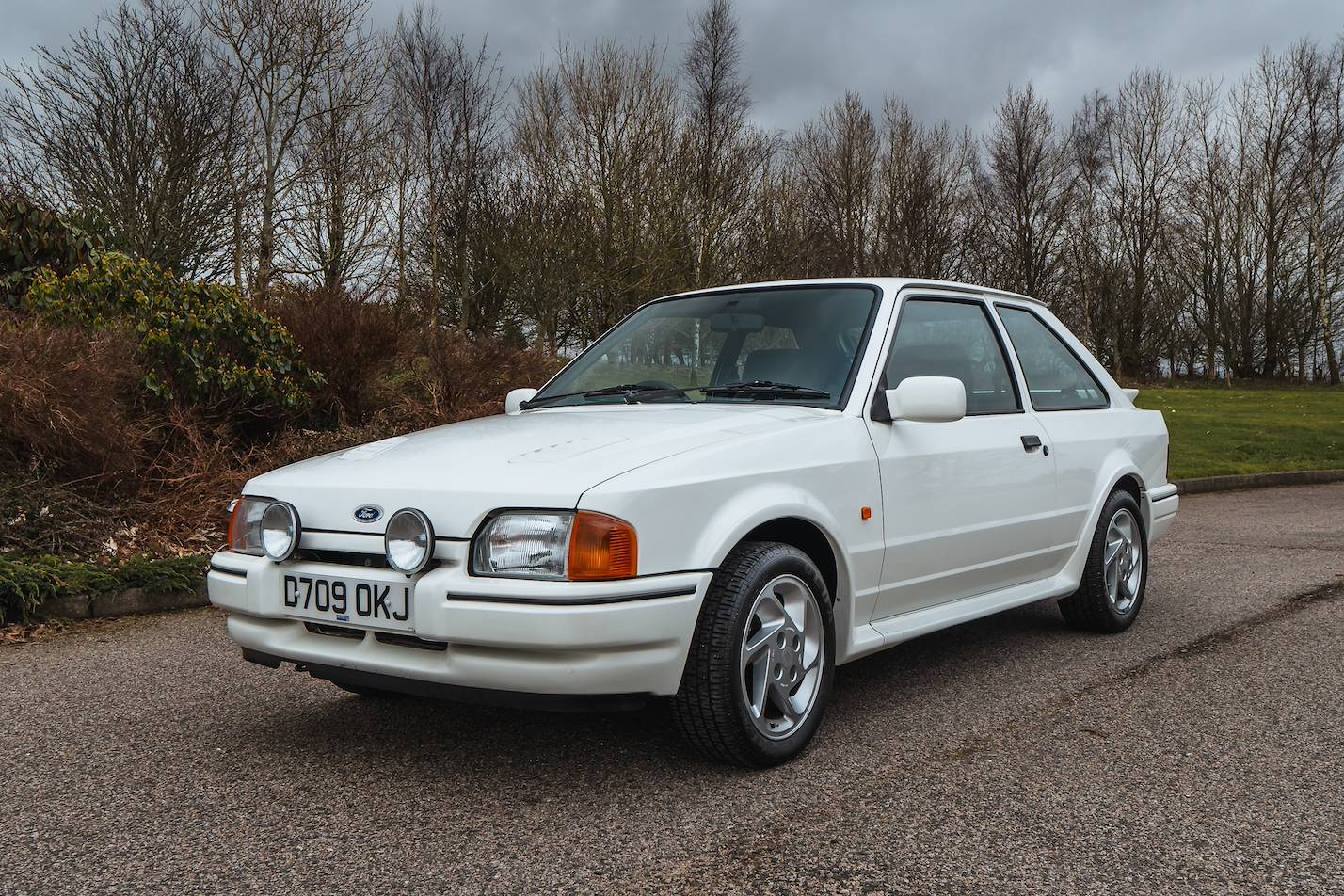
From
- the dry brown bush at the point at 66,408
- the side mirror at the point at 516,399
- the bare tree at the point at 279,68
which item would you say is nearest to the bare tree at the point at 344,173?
the bare tree at the point at 279,68

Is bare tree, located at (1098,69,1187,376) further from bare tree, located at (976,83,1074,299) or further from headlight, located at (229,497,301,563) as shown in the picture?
headlight, located at (229,497,301,563)

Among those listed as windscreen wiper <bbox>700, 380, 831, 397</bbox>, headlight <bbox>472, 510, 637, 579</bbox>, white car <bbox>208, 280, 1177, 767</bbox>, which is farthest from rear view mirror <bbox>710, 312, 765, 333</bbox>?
headlight <bbox>472, 510, 637, 579</bbox>

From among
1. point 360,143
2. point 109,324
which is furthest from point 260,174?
point 109,324

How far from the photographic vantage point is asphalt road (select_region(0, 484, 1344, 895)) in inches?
103

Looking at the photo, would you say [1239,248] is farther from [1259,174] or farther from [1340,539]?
[1340,539]

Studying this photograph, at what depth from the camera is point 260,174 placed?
64.9 feet

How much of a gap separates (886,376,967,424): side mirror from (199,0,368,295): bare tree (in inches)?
693

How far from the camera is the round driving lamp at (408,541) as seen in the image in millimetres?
3018

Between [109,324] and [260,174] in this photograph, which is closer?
[109,324]

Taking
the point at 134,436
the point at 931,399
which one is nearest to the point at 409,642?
the point at 931,399

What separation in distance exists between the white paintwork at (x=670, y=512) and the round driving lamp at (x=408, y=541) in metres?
0.03

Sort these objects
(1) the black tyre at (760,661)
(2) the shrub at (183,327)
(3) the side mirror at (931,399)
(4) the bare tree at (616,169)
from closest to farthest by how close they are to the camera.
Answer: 1. (1) the black tyre at (760,661)
2. (3) the side mirror at (931,399)
3. (2) the shrub at (183,327)
4. (4) the bare tree at (616,169)

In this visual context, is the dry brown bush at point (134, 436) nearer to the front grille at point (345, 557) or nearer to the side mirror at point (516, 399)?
the side mirror at point (516, 399)

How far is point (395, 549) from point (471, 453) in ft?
1.39
